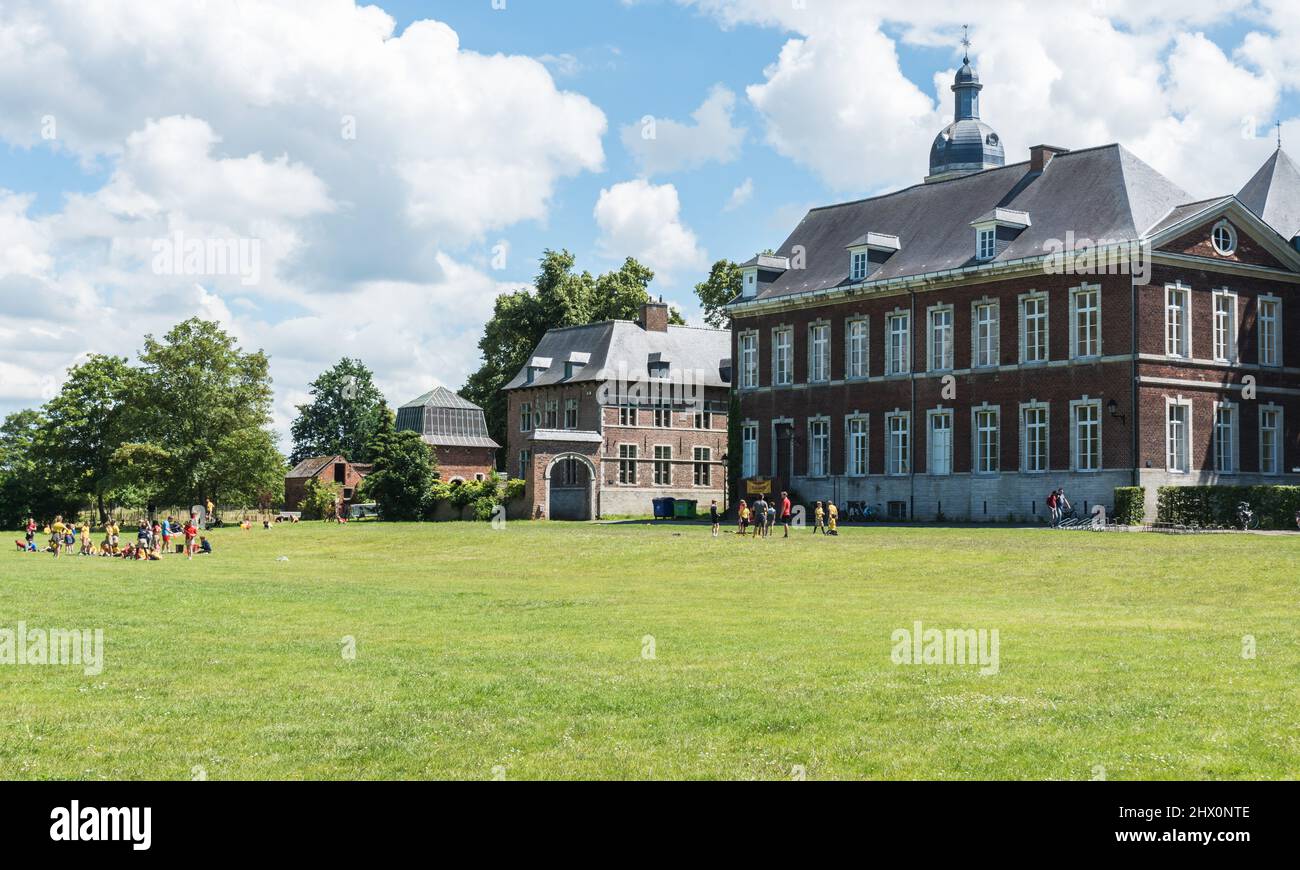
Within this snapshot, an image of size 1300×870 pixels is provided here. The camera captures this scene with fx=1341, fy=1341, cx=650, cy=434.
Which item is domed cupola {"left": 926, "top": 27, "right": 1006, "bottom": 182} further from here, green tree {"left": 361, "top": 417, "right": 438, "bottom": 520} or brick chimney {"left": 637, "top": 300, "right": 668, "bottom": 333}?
green tree {"left": 361, "top": 417, "right": 438, "bottom": 520}

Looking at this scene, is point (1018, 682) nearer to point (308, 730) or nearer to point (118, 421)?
point (308, 730)

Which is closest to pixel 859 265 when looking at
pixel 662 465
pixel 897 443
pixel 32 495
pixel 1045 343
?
pixel 897 443

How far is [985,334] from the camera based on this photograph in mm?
53719

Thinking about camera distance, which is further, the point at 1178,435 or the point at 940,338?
the point at 940,338

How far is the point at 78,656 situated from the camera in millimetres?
15906

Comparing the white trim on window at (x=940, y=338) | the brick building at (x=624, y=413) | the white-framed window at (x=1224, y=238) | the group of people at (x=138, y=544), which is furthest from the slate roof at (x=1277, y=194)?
the group of people at (x=138, y=544)

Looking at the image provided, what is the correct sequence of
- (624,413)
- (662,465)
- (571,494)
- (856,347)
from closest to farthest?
(856,347)
(571,494)
(624,413)
(662,465)

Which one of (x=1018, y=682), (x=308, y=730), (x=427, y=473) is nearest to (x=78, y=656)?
(x=308, y=730)

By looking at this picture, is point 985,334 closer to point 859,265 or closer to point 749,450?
point 859,265

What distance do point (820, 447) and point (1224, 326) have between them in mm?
18154

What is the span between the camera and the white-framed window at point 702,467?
268 feet

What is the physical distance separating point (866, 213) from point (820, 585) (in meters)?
36.6

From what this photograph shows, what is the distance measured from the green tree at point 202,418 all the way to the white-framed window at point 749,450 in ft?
104

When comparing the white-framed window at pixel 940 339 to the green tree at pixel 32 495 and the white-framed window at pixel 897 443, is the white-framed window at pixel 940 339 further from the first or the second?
the green tree at pixel 32 495
